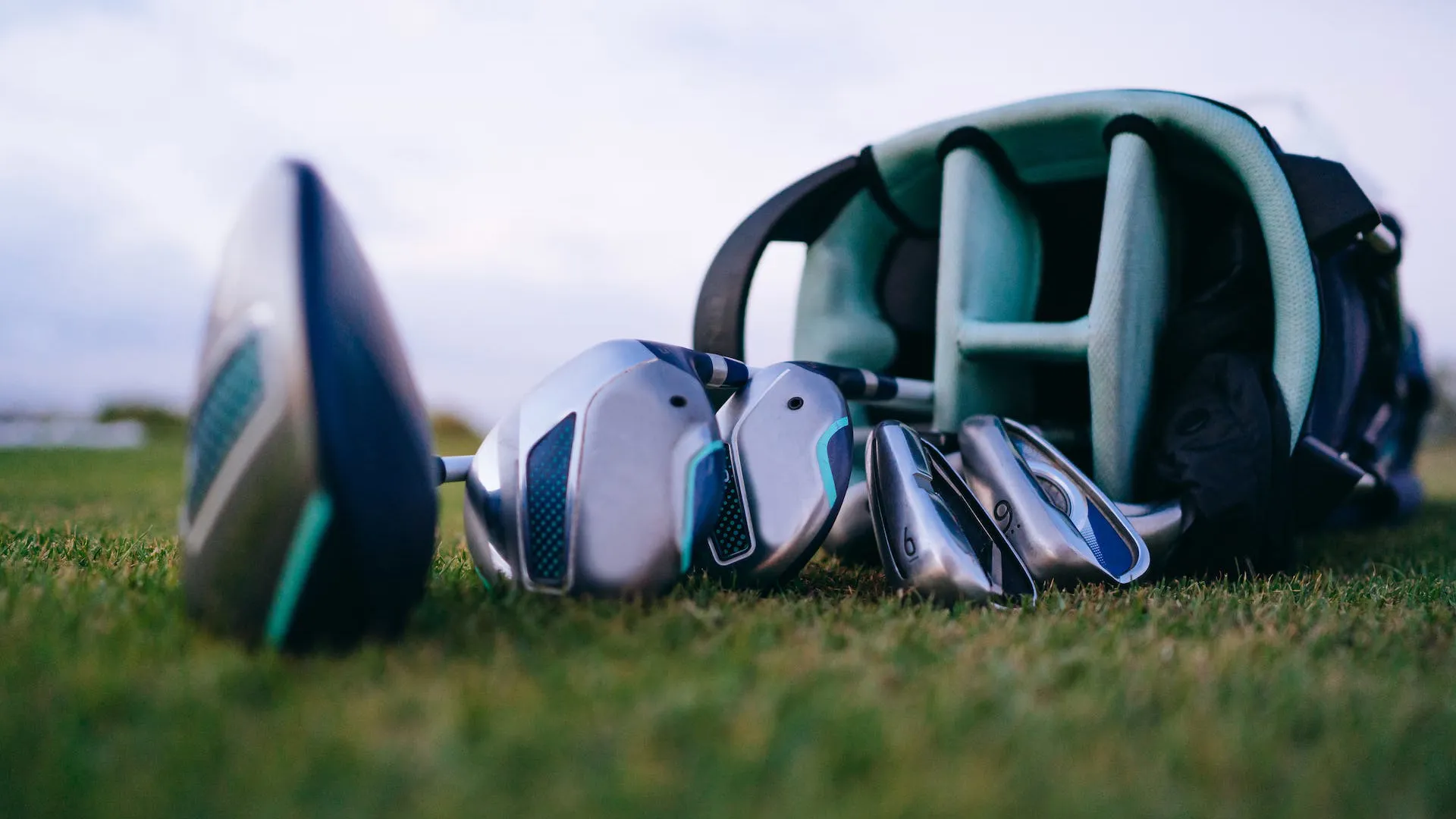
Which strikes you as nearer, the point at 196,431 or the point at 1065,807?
the point at 1065,807

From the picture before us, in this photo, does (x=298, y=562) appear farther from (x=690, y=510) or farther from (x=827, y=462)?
(x=827, y=462)

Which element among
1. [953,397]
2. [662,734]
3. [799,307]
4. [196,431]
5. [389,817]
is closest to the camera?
[389,817]

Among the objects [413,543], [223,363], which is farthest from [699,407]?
[223,363]

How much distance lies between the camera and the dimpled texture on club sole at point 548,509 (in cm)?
145

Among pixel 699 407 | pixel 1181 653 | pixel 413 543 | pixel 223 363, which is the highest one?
pixel 223 363

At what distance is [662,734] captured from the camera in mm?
867

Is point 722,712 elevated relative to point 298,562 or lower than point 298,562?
lower

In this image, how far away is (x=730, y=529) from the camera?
5.61ft

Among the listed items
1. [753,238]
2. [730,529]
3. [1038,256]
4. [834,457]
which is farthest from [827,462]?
[1038,256]

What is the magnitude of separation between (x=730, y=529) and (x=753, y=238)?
1239 millimetres

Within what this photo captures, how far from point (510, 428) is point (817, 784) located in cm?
98

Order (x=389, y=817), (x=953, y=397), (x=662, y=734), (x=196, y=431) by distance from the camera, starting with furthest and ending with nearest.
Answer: (x=953, y=397), (x=196, y=431), (x=662, y=734), (x=389, y=817)

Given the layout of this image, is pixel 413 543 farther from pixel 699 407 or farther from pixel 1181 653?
pixel 1181 653

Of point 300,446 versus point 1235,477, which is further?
point 1235,477
